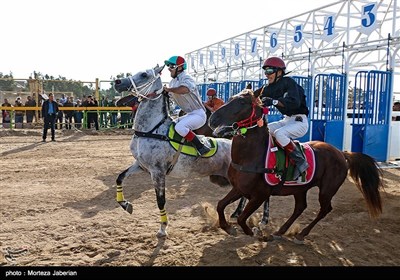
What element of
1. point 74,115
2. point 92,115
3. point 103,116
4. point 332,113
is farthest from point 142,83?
point 74,115

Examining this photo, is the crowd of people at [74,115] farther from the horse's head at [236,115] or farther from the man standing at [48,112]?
the horse's head at [236,115]

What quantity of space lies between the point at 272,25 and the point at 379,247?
12.4 meters

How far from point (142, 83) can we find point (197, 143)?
42.6 inches

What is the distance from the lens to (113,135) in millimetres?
18641

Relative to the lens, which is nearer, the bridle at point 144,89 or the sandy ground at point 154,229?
the sandy ground at point 154,229

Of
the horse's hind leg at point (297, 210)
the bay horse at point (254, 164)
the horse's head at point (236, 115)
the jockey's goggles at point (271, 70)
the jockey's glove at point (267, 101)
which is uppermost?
the jockey's goggles at point (271, 70)

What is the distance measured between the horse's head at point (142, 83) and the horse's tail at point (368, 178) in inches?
112

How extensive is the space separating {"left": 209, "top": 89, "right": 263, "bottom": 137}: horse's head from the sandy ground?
142cm

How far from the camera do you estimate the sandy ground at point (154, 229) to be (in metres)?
4.23

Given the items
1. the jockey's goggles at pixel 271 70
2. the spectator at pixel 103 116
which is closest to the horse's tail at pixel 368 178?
the jockey's goggles at pixel 271 70

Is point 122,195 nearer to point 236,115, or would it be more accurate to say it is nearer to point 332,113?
point 236,115

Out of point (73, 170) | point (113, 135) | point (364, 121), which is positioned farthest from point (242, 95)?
point (113, 135)

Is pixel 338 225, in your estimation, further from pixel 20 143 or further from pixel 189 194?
pixel 20 143

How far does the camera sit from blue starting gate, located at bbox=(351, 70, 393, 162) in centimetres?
998
